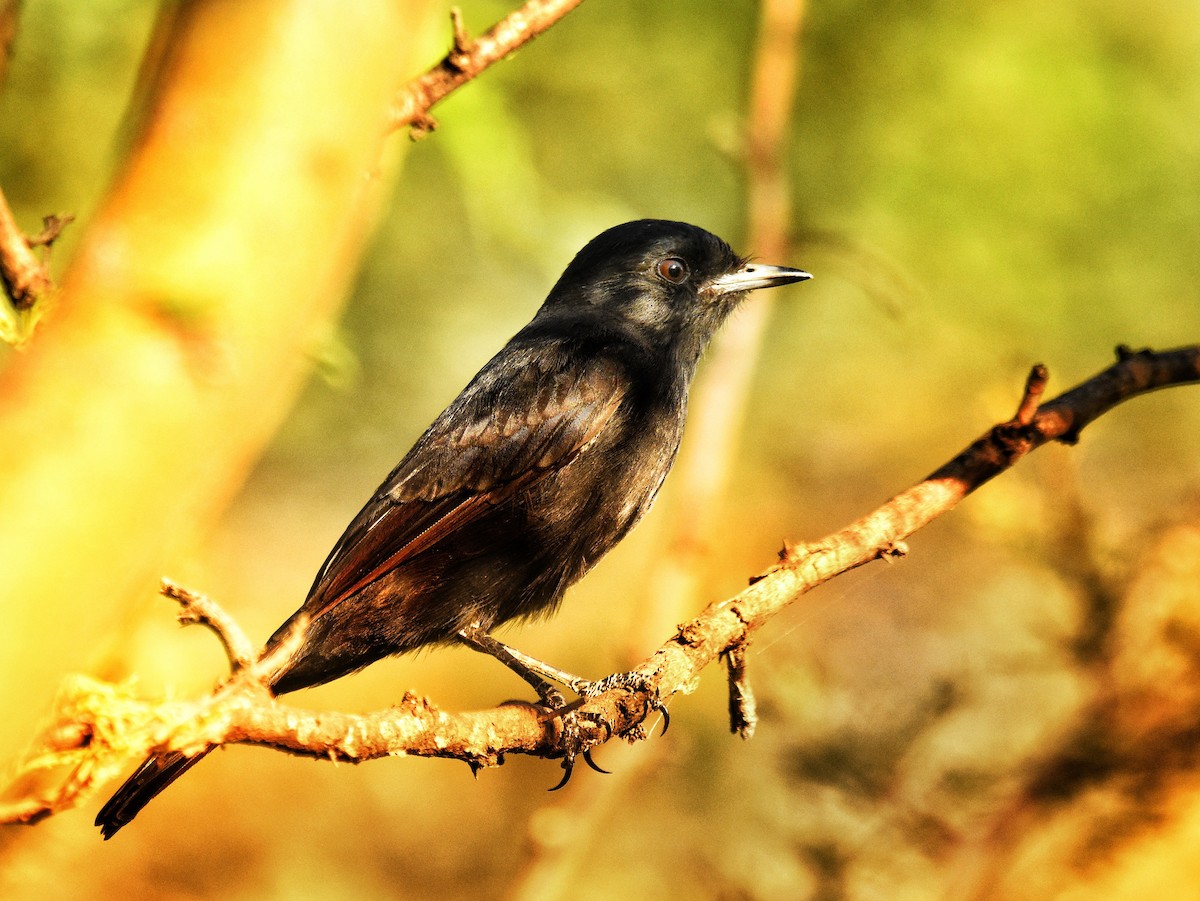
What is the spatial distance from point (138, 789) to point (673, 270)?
2.70m

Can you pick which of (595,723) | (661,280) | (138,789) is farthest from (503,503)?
(138,789)

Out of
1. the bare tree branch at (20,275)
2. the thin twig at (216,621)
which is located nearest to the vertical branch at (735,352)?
the thin twig at (216,621)

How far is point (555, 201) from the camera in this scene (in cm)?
531

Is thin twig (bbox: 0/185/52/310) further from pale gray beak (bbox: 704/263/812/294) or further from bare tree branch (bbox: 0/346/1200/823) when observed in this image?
pale gray beak (bbox: 704/263/812/294)

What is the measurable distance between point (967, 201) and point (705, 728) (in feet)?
9.67

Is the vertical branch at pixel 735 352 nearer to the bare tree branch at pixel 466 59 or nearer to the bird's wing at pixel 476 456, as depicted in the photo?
the bird's wing at pixel 476 456

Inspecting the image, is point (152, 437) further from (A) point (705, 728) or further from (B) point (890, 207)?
(B) point (890, 207)

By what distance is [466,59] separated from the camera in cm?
250

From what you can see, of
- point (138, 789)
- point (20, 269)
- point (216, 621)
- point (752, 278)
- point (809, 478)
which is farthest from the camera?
point (809, 478)

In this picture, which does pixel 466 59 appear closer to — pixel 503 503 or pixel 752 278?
pixel 503 503

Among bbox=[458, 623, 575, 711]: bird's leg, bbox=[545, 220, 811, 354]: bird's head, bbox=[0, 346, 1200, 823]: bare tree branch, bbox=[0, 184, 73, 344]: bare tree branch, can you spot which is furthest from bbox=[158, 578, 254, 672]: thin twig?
bbox=[545, 220, 811, 354]: bird's head

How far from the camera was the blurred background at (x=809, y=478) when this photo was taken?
3918 mm

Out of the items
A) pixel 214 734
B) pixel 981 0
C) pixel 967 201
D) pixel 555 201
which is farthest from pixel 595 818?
pixel 981 0

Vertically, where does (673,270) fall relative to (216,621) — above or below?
above
